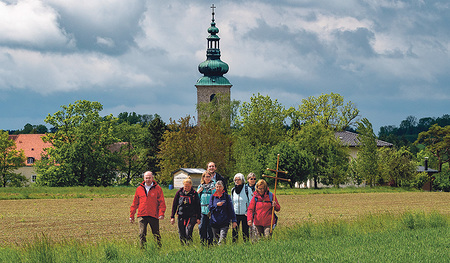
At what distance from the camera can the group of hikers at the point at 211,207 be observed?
15.5 meters

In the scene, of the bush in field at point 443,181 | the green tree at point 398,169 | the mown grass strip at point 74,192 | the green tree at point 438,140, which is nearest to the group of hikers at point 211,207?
the mown grass strip at point 74,192

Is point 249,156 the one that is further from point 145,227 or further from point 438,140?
point 145,227

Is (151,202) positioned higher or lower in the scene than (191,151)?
lower

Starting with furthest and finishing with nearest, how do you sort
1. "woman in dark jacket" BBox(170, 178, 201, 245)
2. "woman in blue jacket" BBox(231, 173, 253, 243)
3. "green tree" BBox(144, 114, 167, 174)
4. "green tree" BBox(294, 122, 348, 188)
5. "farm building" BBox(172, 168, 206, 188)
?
"green tree" BBox(144, 114, 167, 174)
"green tree" BBox(294, 122, 348, 188)
"farm building" BBox(172, 168, 206, 188)
"woman in blue jacket" BBox(231, 173, 253, 243)
"woman in dark jacket" BBox(170, 178, 201, 245)

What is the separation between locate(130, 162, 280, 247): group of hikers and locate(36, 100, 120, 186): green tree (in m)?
67.0

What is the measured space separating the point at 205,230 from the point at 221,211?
0.77 m

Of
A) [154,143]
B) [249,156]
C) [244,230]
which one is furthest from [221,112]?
[244,230]

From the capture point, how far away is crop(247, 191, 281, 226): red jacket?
15562 mm

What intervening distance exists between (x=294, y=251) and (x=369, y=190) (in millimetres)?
58939

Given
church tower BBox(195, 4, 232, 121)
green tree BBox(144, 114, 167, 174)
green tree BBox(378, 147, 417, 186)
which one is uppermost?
church tower BBox(195, 4, 232, 121)

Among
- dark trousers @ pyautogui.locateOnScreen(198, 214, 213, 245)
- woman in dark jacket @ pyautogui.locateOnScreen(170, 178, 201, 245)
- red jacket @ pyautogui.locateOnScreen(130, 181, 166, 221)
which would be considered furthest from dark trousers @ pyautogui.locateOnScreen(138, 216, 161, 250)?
dark trousers @ pyautogui.locateOnScreen(198, 214, 213, 245)

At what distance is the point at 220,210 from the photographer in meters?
15.4

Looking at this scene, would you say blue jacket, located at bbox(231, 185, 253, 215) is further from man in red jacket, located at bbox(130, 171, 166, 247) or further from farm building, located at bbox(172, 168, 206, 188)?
farm building, located at bbox(172, 168, 206, 188)

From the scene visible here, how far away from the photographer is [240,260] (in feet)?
40.8
